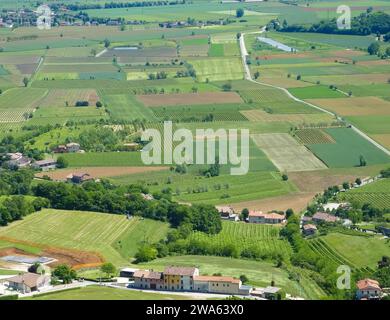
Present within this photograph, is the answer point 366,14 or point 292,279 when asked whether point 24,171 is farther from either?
point 366,14

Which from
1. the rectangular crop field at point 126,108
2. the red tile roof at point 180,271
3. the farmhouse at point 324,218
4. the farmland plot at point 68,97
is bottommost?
the farmland plot at point 68,97

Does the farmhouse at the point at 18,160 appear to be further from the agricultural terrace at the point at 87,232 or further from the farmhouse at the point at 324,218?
the farmhouse at the point at 324,218

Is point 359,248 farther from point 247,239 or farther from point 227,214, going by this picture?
point 227,214

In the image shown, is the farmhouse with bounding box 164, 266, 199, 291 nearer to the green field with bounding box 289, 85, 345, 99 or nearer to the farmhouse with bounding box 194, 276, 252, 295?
the farmhouse with bounding box 194, 276, 252, 295

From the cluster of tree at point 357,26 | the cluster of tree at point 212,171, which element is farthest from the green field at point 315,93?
the cluster of tree at point 357,26

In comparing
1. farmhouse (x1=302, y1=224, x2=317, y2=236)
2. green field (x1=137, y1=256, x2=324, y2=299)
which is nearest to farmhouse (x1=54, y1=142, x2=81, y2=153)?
farmhouse (x1=302, y1=224, x2=317, y2=236)

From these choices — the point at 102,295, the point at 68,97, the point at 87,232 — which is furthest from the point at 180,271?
the point at 68,97

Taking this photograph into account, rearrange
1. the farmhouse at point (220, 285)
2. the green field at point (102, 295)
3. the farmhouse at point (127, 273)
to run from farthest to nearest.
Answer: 1. the farmhouse at point (127, 273)
2. the farmhouse at point (220, 285)
3. the green field at point (102, 295)
